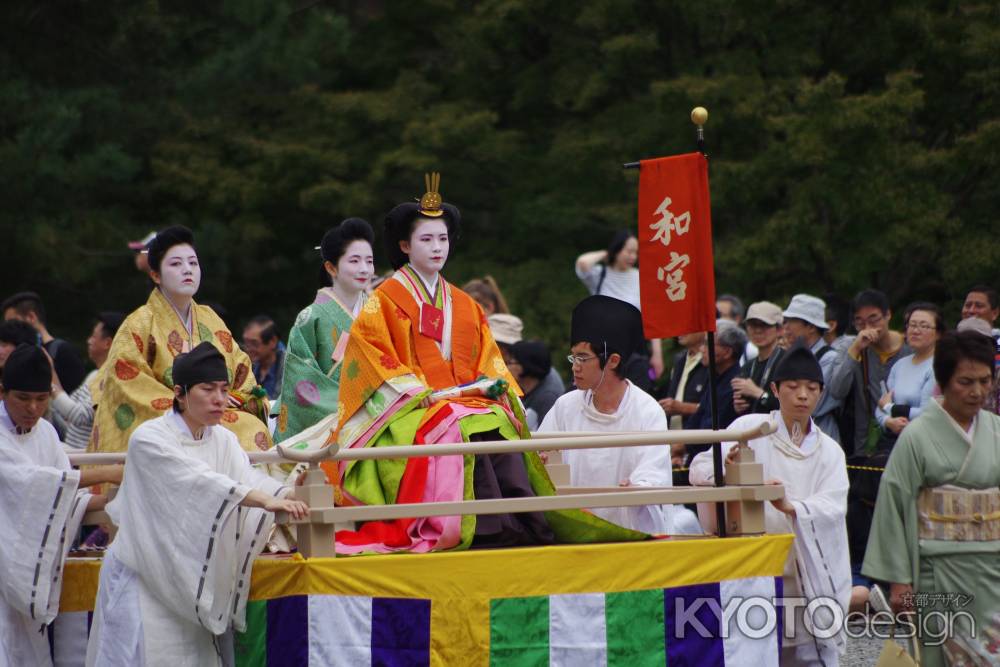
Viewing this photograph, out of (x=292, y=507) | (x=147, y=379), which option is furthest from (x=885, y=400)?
(x=292, y=507)

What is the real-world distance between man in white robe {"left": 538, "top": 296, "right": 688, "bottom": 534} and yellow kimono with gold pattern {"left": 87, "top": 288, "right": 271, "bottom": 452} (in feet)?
4.97

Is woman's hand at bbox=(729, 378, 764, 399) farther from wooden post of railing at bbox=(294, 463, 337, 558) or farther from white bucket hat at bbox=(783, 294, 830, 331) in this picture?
wooden post of railing at bbox=(294, 463, 337, 558)

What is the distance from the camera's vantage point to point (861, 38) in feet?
40.4

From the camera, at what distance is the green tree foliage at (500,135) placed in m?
11.4

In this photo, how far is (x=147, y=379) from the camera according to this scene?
22.3 feet

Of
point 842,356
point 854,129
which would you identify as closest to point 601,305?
point 842,356

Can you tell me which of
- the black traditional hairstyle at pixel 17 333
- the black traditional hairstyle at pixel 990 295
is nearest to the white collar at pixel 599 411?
the black traditional hairstyle at pixel 990 295

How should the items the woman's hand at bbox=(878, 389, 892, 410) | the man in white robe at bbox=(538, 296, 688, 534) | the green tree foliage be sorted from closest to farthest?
the man in white robe at bbox=(538, 296, 688, 534)
the woman's hand at bbox=(878, 389, 892, 410)
the green tree foliage

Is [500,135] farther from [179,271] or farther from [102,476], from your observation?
[102,476]

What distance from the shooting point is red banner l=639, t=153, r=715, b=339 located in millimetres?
5957

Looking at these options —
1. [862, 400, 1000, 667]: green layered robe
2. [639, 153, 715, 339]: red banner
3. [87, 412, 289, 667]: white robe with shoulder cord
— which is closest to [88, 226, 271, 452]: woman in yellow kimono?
[87, 412, 289, 667]: white robe with shoulder cord

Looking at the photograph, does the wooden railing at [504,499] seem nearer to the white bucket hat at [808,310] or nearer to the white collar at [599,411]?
the white collar at [599,411]

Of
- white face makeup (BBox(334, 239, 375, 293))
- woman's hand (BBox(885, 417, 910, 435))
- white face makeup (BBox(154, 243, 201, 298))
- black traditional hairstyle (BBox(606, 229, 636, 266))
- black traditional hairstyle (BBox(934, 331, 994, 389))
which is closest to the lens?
black traditional hairstyle (BBox(934, 331, 994, 389))

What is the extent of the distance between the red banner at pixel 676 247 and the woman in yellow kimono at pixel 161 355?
6.84 ft
